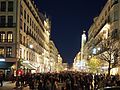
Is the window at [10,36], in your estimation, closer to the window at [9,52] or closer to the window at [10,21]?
the window at [10,21]

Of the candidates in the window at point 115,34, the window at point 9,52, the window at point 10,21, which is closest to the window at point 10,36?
the window at point 10,21

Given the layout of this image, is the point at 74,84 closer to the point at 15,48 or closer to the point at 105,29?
the point at 15,48

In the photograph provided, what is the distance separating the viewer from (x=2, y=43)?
247 feet

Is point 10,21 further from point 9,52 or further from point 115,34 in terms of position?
point 115,34

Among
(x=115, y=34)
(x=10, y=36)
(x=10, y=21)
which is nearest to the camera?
(x=10, y=36)

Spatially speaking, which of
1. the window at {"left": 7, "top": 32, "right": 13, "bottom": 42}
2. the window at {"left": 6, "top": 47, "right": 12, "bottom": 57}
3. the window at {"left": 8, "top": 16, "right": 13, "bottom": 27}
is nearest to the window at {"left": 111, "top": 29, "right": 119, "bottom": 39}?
the window at {"left": 7, "top": 32, "right": 13, "bottom": 42}

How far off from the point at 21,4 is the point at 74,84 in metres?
52.3

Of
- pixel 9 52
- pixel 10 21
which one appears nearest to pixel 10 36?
pixel 10 21

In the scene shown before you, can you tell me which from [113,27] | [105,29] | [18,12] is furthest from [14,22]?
[105,29]

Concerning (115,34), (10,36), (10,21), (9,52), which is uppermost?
(10,21)

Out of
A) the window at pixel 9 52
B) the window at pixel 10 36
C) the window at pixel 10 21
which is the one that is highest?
the window at pixel 10 21

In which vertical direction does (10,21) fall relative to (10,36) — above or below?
above

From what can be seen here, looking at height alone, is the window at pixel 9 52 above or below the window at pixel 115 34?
below

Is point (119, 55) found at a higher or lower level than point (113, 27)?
lower
